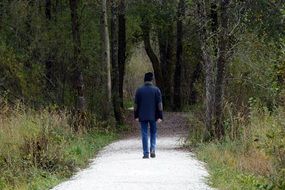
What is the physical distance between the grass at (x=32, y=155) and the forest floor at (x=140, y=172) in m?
0.42

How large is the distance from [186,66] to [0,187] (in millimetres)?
36718

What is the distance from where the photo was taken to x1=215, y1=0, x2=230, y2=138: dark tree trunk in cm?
1938

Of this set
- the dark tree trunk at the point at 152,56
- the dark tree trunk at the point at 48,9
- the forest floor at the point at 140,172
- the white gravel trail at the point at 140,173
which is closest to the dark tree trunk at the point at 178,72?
the dark tree trunk at the point at 152,56

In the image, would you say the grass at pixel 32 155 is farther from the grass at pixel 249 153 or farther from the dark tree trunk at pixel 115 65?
the dark tree trunk at pixel 115 65

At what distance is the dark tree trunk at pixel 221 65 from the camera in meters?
19.4

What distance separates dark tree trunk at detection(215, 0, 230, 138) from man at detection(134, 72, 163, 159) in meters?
3.53

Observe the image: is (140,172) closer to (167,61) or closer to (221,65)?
(221,65)

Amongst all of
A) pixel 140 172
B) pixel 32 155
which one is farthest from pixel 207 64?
pixel 32 155

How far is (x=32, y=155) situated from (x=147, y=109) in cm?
361

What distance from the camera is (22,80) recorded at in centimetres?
2602

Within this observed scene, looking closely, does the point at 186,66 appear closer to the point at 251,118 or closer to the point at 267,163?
the point at 251,118

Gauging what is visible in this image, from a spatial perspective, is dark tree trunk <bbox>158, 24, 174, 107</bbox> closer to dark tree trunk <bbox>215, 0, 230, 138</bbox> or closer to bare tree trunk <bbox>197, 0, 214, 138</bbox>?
bare tree trunk <bbox>197, 0, 214, 138</bbox>

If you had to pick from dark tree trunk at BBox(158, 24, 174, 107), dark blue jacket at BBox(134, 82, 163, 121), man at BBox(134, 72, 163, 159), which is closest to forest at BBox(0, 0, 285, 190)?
man at BBox(134, 72, 163, 159)

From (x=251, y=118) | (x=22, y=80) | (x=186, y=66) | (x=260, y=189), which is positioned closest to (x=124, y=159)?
(x=251, y=118)
